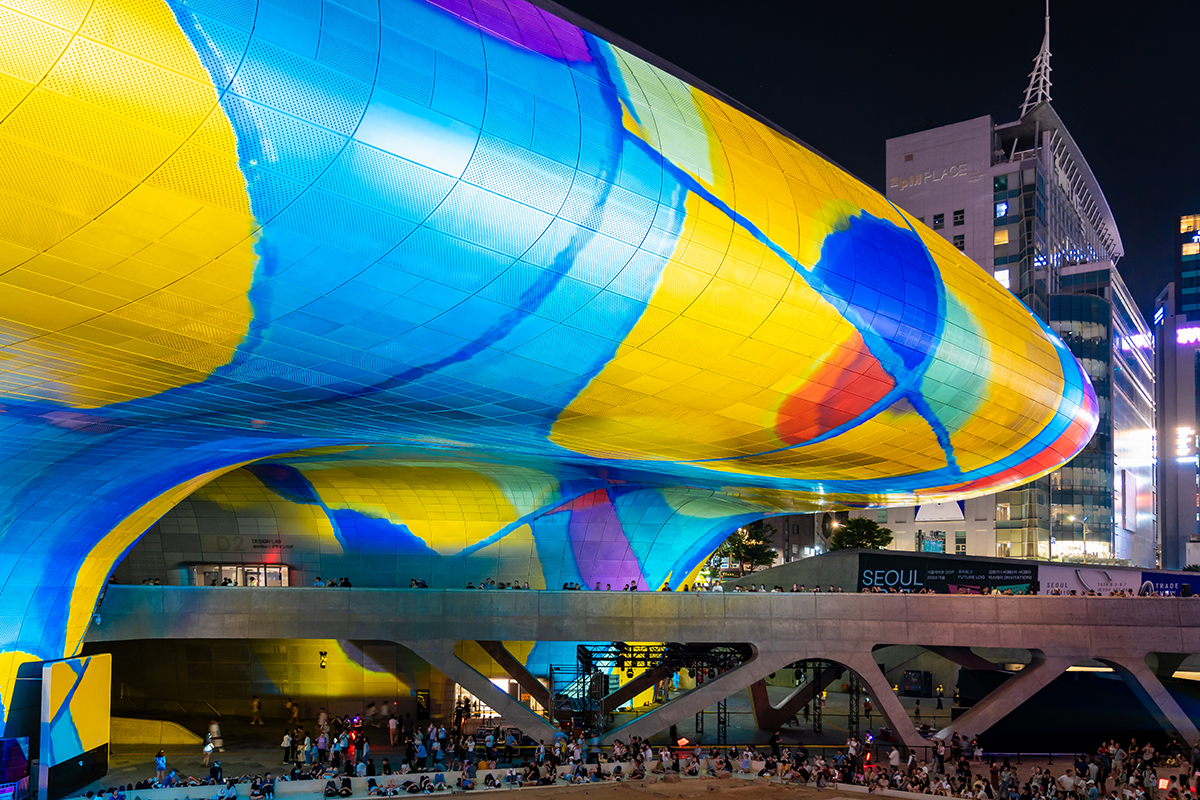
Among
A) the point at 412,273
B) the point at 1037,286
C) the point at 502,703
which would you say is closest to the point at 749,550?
the point at 1037,286

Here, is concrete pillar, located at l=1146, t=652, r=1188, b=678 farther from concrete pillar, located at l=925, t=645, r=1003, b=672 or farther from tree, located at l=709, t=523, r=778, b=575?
tree, located at l=709, t=523, r=778, b=575

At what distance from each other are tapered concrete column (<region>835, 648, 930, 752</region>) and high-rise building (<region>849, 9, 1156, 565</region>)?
178 ft

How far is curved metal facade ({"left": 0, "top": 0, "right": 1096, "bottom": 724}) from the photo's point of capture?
10.6 metres

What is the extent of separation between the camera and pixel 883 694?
94.8ft

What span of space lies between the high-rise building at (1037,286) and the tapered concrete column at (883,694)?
5415 cm

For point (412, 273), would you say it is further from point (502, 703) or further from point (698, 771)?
point (698, 771)

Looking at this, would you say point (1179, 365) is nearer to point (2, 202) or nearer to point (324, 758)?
point (324, 758)

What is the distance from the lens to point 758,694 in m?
35.1

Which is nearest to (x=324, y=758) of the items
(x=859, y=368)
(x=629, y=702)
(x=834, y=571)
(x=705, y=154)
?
(x=629, y=702)

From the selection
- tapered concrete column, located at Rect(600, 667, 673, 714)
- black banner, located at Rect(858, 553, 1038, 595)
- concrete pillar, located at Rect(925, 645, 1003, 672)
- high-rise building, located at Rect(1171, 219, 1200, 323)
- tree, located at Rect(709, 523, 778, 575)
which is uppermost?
high-rise building, located at Rect(1171, 219, 1200, 323)

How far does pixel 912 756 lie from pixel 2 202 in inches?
1037

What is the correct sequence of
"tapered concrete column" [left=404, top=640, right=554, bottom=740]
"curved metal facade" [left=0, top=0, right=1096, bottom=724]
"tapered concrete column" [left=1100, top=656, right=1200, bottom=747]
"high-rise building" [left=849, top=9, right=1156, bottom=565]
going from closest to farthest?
1. "curved metal facade" [left=0, top=0, right=1096, bottom=724]
2. "tapered concrete column" [left=404, top=640, right=554, bottom=740]
3. "tapered concrete column" [left=1100, top=656, right=1200, bottom=747]
4. "high-rise building" [left=849, top=9, right=1156, bottom=565]

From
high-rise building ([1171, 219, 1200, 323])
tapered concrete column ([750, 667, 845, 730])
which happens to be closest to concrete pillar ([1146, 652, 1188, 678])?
tapered concrete column ([750, 667, 845, 730])

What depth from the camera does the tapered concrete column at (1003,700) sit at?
29.1m
